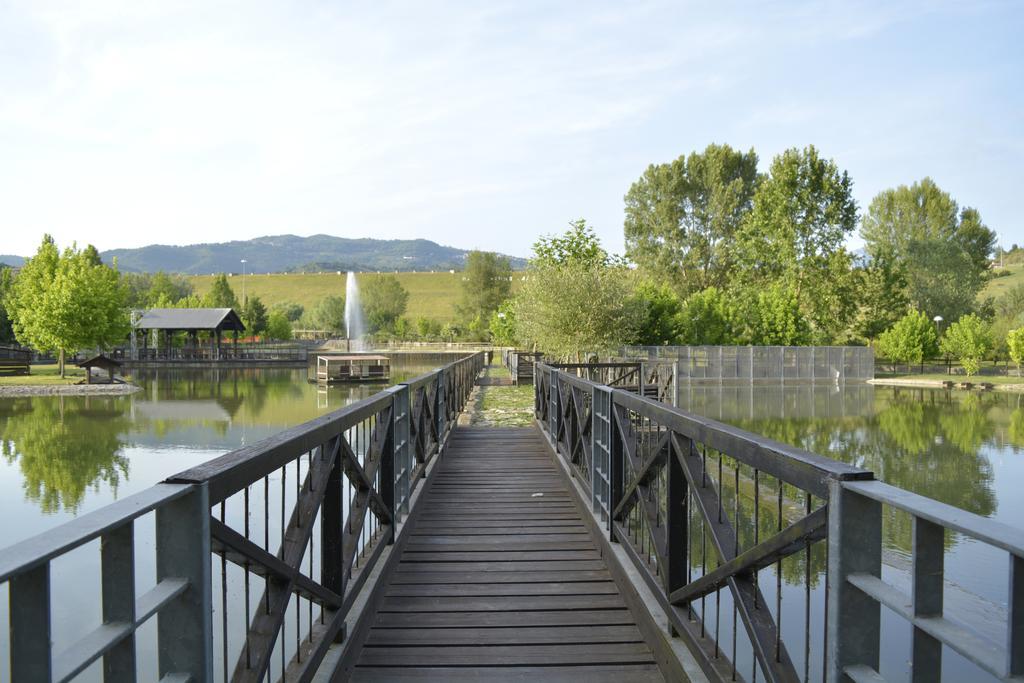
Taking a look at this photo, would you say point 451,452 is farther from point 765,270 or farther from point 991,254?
point 991,254

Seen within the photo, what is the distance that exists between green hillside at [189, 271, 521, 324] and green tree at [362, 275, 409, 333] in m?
9.94

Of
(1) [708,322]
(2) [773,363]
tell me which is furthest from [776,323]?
(2) [773,363]

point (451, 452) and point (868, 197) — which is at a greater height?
point (868, 197)

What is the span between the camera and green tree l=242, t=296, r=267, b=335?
6912 centimetres

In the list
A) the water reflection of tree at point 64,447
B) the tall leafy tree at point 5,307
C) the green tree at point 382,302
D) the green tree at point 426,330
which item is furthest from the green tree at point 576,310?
the green tree at point 382,302

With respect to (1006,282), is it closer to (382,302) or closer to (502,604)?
(382,302)

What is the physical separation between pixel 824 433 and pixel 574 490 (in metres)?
13.7

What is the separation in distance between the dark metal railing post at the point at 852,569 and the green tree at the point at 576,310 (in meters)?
22.6

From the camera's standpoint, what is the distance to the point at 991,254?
2238 inches

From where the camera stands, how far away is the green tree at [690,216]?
52.8 meters

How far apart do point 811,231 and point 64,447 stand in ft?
134

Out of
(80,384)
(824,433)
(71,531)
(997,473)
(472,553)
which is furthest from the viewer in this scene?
(80,384)

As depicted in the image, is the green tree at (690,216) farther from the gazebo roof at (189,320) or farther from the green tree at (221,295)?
the green tree at (221,295)

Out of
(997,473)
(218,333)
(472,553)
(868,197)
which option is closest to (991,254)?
(868,197)
